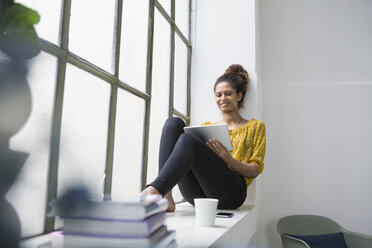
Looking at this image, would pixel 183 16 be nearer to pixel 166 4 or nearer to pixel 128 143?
pixel 166 4

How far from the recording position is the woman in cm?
129

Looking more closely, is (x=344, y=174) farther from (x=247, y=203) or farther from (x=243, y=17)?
(x=243, y=17)

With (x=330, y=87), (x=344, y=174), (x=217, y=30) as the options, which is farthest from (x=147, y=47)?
(x=344, y=174)

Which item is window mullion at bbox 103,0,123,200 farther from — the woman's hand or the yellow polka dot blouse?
the yellow polka dot blouse

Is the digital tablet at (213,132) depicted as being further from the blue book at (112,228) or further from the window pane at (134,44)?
the blue book at (112,228)

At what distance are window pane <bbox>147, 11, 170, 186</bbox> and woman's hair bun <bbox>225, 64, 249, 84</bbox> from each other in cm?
50

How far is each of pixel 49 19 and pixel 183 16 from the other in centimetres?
172

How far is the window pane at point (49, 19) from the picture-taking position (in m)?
1.06

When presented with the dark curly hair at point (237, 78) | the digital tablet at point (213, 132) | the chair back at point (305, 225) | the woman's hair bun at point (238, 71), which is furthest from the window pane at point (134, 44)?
the chair back at point (305, 225)

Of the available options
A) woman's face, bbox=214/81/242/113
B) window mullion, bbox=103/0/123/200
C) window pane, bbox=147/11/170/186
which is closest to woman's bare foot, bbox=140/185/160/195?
window mullion, bbox=103/0/123/200

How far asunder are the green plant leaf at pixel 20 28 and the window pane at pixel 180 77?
2.00m

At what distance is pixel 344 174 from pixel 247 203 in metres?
0.85

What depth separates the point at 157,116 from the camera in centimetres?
205

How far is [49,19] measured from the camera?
1102mm
